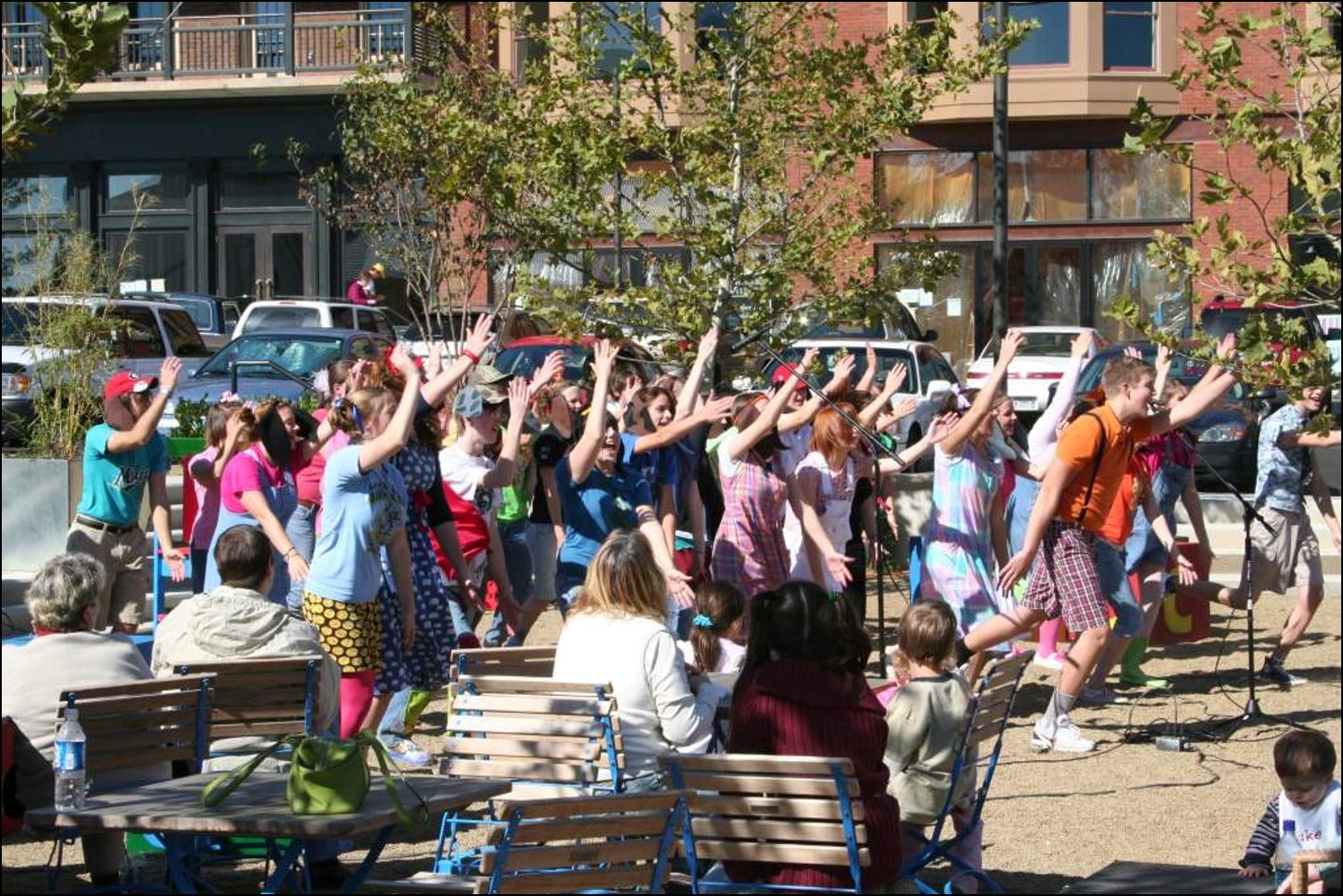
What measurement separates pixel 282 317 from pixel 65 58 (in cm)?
2059

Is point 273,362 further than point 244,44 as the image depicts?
No

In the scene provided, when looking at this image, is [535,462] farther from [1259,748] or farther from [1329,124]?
[1329,124]

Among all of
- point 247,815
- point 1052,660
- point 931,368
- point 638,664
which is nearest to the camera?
point 247,815

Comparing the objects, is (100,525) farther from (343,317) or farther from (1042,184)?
(1042,184)

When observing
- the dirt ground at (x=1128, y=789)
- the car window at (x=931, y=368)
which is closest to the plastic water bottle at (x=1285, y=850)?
the dirt ground at (x=1128, y=789)

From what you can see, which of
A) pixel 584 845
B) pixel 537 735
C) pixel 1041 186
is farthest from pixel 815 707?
pixel 1041 186

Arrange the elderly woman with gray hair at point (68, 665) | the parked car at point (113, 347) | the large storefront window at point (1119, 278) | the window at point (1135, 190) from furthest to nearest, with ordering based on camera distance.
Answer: the window at point (1135, 190) < the large storefront window at point (1119, 278) < the parked car at point (113, 347) < the elderly woman with gray hair at point (68, 665)

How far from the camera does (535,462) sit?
10.0 metres

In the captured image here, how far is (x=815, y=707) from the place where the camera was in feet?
18.1

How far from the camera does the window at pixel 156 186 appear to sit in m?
35.7

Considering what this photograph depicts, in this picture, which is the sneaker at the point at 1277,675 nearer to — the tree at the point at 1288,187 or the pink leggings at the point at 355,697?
the tree at the point at 1288,187

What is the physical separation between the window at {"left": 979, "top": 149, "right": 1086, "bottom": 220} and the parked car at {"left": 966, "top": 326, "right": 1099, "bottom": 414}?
6.86 meters

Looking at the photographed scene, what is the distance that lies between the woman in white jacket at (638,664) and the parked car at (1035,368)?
706 inches

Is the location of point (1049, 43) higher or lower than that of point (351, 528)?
higher
